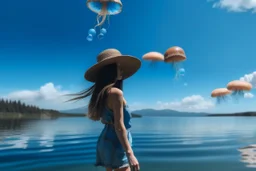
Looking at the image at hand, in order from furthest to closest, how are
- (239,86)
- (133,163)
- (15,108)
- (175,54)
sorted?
(15,108)
(239,86)
(175,54)
(133,163)

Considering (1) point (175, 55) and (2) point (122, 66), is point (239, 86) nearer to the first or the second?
(1) point (175, 55)

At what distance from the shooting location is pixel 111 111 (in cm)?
339

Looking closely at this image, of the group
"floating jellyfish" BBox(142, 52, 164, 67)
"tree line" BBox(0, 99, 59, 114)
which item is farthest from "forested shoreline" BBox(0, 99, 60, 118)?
"floating jellyfish" BBox(142, 52, 164, 67)

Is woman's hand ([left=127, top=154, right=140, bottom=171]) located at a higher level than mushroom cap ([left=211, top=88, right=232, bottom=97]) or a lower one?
lower

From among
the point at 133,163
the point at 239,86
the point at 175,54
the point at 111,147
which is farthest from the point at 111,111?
the point at 239,86

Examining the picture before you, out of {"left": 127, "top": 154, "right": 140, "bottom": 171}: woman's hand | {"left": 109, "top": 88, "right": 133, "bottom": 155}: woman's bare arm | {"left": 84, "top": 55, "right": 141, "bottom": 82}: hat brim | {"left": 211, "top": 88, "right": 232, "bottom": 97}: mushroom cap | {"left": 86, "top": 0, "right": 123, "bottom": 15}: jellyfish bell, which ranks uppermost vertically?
{"left": 86, "top": 0, "right": 123, "bottom": 15}: jellyfish bell

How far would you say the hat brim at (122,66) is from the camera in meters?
3.52

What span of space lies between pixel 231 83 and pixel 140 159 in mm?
6151

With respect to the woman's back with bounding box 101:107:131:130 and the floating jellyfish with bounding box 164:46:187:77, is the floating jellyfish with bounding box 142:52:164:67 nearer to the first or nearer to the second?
the floating jellyfish with bounding box 164:46:187:77

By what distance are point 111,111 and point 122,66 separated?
0.73 m

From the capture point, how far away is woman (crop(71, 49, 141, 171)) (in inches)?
126

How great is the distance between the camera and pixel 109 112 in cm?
340

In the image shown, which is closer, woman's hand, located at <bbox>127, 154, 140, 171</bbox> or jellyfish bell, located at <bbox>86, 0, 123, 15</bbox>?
woman's hand, located at <bbox>127, 154, 140, 171</bbox>

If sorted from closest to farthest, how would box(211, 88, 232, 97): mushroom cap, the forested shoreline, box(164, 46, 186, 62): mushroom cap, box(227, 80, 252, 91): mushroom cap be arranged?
box(164, 46, 186, 62): mushroom cap, box(227, 80, 252, 91): mushroom cap, box(211, 88, 232, 97): mushroom cap, the forested shoreline
